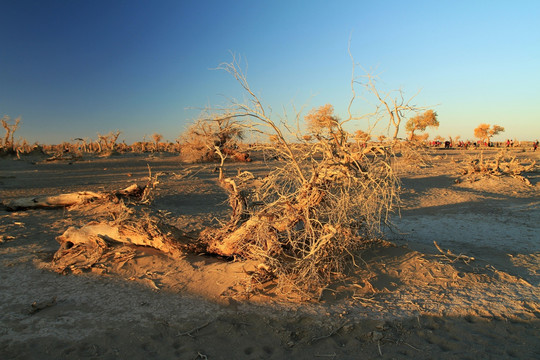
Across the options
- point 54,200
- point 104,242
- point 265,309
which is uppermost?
point 54,200

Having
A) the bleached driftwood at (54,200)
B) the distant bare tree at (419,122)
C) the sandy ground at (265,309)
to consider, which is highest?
the distant bare tree at (419,122)

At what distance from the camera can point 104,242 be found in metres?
4.83

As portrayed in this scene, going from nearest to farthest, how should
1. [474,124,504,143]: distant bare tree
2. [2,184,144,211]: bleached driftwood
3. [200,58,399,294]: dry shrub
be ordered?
[200,58,399,294]: dry shrub → [2,184,144,211]: bleached driftwood → [474,124,504,143]: distant bare tree

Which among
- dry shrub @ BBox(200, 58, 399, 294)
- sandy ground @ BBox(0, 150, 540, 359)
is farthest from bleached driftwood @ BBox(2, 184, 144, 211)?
dry shrub @ BBox(200, 58, 399, 294)

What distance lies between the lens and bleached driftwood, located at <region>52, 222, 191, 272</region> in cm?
470

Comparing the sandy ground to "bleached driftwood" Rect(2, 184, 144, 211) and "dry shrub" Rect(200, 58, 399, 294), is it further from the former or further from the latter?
"bleached driftwood" Rect(2, 184, 144, 211)

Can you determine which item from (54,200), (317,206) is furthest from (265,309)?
(54,200)

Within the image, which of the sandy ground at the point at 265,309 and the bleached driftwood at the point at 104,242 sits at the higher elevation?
the bleached driftwood at the point at 104,242

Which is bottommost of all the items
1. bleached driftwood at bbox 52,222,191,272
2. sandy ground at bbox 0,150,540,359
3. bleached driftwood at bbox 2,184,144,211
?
sandy ground at bbox 0,150,540,359

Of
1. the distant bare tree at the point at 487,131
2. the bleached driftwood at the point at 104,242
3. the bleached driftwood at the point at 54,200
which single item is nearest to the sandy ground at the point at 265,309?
the bleached driftwood at the point at 104,242

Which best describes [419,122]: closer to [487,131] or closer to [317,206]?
[317,206]

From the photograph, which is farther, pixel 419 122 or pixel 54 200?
pixel 54 200

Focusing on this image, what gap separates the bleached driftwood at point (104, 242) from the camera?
470 cm

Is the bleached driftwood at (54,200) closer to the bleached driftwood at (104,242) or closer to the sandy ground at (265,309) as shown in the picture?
the sandy ground at (265,309)
